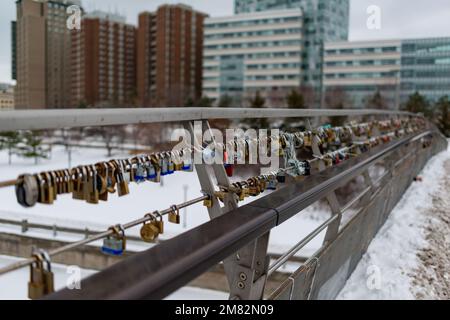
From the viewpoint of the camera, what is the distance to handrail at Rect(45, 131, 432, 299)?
1.01 m

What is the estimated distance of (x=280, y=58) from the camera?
7012 cm

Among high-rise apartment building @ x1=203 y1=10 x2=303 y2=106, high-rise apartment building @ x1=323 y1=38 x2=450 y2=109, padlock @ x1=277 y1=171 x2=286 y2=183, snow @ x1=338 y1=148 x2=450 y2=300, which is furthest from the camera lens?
high-rise apartment building @ x1=203 y1=10 x2=303 y2=106

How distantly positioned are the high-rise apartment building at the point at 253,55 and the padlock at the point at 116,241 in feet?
212

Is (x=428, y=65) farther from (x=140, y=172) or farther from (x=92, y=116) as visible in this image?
(x=92, y=116)

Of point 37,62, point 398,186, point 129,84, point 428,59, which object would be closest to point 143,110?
point 398,186

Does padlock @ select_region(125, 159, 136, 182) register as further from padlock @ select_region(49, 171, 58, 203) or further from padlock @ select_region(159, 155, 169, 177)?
padlock @ select_region(49, 171, 58, 203)

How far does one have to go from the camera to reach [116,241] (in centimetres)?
125

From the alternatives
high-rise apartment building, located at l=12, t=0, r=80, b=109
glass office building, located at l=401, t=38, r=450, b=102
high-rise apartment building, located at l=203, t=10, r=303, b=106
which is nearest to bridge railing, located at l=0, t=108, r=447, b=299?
high-rise apartment building, located at l=12, t=0, r=80, b=109

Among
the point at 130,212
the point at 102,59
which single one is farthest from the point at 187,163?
the point at 102,59

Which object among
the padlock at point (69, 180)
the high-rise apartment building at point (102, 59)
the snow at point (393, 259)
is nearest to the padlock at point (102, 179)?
the padlock at point (69, 180)

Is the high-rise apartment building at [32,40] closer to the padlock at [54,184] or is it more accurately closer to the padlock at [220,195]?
the padlock at [220,195]

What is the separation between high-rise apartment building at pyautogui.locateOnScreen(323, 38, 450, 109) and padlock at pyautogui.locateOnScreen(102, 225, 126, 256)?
65910mm

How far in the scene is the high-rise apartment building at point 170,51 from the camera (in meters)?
77.7
